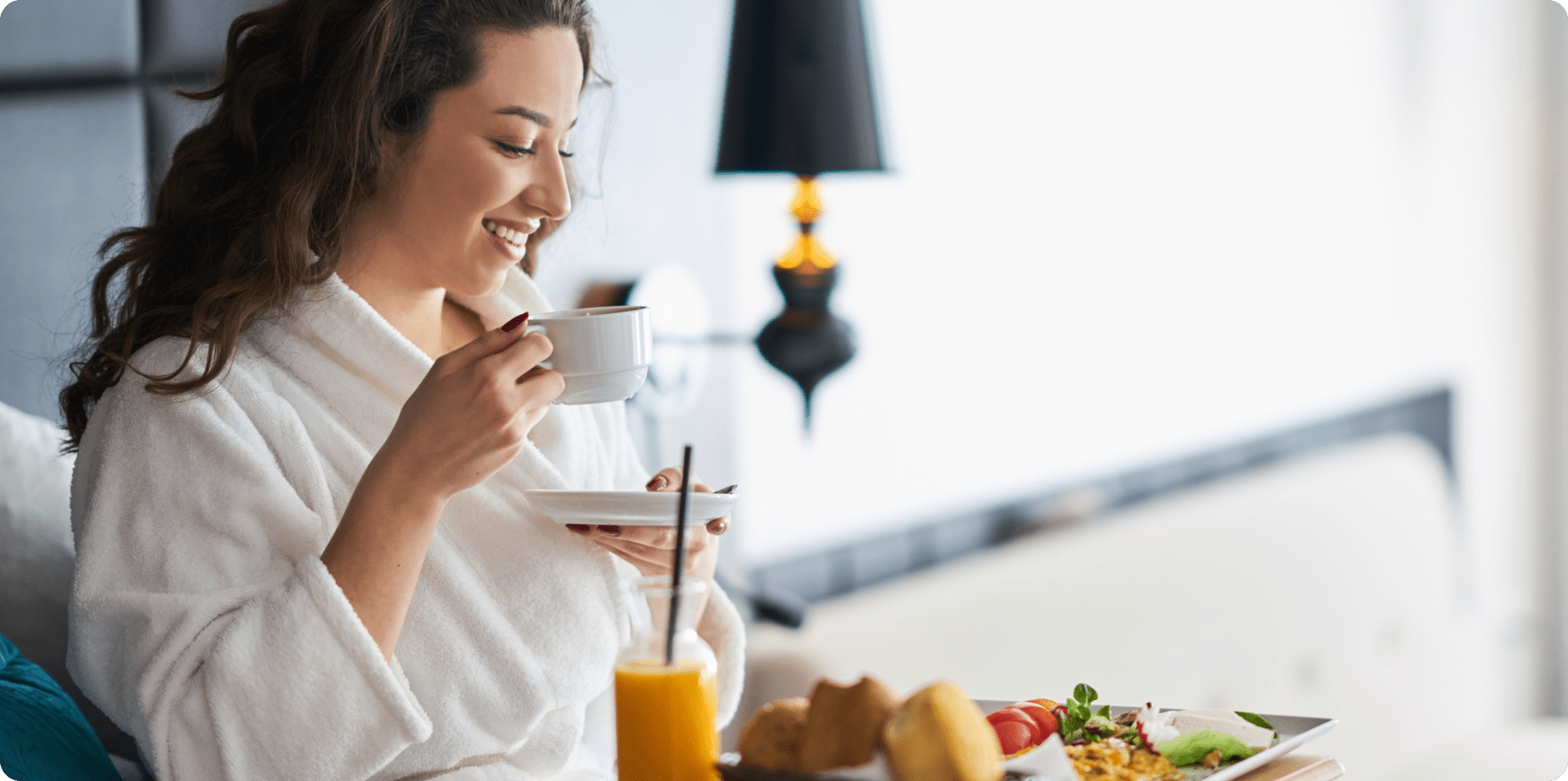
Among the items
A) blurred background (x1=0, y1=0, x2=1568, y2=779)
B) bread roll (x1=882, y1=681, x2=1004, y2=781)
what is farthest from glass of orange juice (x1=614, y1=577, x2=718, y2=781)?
blurred background (x1=0, y1=0, x2=1568, y2=779)

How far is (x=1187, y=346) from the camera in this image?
293cm

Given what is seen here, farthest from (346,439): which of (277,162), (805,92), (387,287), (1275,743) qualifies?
(1275,743)

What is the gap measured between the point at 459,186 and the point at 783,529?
1153mm

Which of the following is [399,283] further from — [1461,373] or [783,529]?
[1461,373]

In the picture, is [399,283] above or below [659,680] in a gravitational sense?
above

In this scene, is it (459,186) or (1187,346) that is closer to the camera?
(459,186)

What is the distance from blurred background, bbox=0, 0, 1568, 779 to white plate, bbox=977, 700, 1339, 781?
35.4 inches

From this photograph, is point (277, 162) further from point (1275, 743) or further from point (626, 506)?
point (1275, 743)

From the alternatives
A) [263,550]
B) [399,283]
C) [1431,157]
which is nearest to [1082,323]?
[1431,157]

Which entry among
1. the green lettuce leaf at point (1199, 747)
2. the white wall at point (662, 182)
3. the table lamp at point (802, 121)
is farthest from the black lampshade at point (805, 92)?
the green lettuce leaf at point (1199, 747)

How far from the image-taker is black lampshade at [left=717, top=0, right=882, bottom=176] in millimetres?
1474

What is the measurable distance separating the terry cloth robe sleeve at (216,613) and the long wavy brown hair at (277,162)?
0.06m

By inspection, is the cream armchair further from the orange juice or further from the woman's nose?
the orange juice

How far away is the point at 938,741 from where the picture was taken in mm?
698
